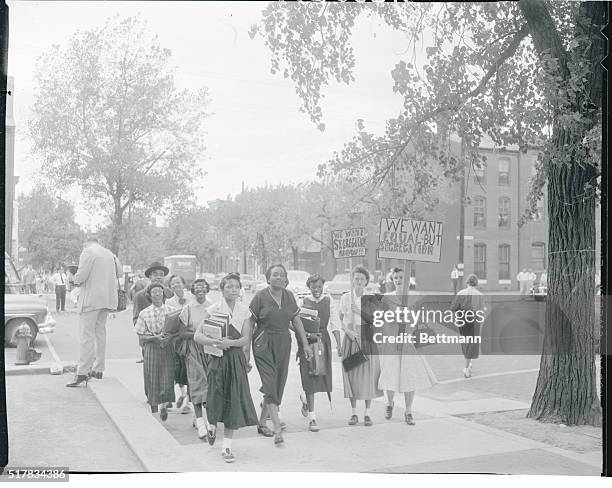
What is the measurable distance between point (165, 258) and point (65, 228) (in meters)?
0.93

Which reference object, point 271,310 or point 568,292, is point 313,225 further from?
point 568,292

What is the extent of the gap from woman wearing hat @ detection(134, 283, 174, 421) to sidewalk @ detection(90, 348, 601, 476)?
0.26 m

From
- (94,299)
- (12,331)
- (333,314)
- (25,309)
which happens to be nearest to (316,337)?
(333,314)

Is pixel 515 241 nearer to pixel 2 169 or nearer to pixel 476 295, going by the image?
pixel 476 295

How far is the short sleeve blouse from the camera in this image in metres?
6.57

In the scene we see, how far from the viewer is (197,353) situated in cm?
713

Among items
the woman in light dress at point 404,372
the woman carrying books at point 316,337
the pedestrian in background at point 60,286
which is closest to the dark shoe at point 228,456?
the woman carrying books at point 316,337

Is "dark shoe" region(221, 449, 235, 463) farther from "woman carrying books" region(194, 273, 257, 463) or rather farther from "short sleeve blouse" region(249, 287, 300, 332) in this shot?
"short sleeve blouse" region(249, 287, 300, 332)

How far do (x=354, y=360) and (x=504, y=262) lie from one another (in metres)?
1.66

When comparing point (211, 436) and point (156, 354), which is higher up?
point (156, 354)

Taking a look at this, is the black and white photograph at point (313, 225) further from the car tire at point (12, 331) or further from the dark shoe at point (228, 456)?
the car tire at point (12, 331)

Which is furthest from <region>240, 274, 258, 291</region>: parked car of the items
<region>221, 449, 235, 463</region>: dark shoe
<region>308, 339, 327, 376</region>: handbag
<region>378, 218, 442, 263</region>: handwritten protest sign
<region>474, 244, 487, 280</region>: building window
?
<region>474, 244, 487, 280</region>: building window

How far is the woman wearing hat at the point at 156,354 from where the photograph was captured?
737cm

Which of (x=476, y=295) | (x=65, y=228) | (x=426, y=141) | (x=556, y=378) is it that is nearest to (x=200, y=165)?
(x=65, y=228)
